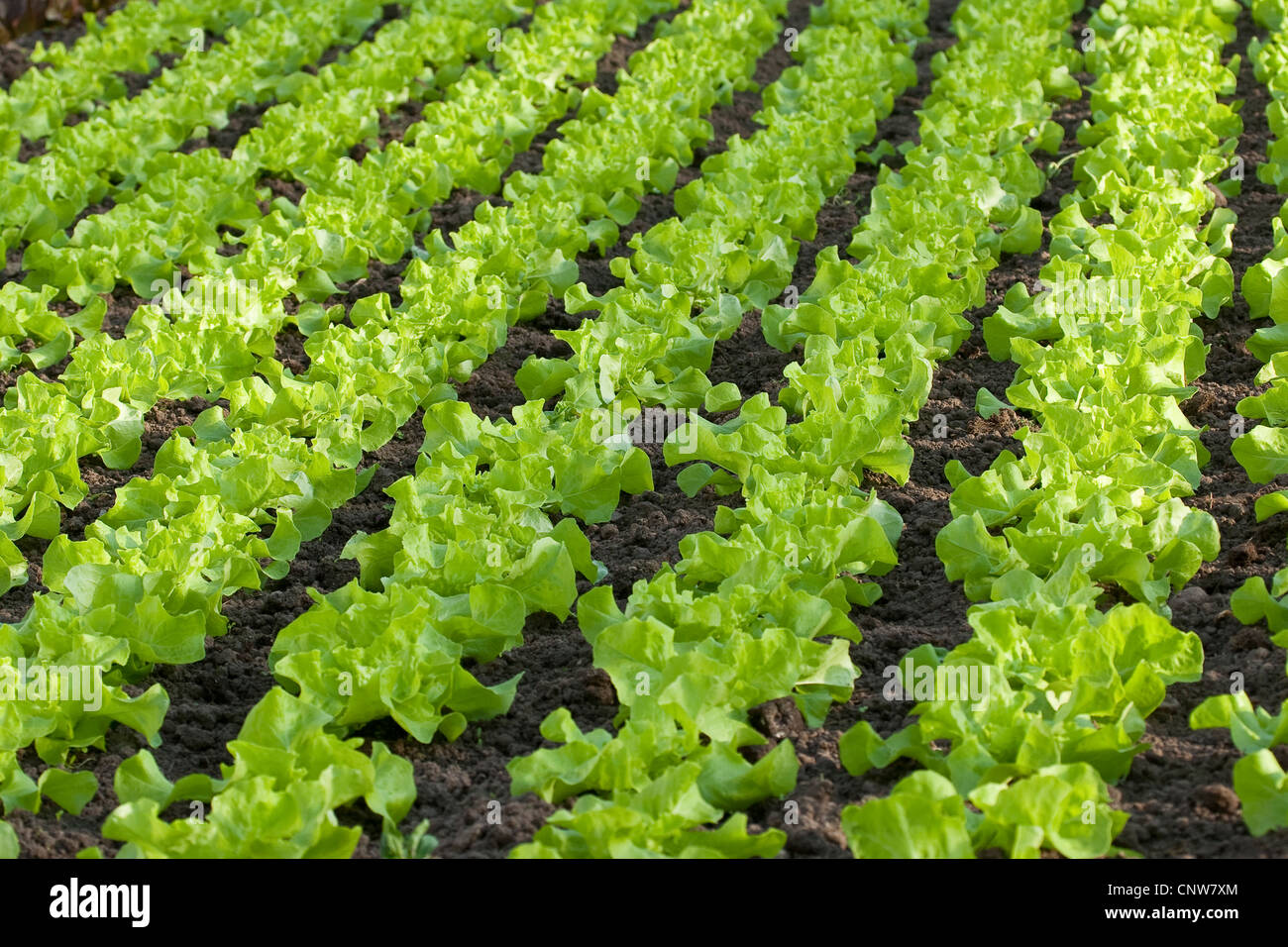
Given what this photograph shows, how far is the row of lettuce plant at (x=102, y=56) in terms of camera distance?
391 inches

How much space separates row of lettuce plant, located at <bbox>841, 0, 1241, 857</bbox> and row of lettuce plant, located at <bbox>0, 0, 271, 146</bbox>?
22.3 feet

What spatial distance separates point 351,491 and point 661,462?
1285 millimetres

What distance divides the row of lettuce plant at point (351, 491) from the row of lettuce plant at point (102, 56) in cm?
371

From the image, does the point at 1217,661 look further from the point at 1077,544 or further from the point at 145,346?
the point at 145,346

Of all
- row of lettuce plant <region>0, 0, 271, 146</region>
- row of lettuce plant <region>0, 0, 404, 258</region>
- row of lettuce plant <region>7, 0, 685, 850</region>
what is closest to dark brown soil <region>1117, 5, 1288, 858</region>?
row of lettuce plant <region>7, 0, 685, 850</region>

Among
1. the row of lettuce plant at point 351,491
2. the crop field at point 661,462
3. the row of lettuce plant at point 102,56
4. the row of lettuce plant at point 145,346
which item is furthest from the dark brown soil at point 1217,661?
the row of lettuce plant at point 102,56

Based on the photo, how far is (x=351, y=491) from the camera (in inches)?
231

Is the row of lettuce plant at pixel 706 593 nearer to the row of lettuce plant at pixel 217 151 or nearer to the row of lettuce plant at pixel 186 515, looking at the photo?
the row of lettuce plant at pixel 186 515

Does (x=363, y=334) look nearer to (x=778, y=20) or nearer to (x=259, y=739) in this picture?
(x=259, y=739)

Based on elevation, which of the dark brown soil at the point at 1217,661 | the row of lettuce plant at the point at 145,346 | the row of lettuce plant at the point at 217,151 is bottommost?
the dark brown soil at the point at 1217,661

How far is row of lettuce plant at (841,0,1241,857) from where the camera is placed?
3.73 metres

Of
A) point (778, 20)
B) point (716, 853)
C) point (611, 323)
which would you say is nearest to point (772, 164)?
point (611, 323)

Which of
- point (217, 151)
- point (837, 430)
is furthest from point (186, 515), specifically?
point (217, 151)
